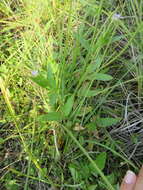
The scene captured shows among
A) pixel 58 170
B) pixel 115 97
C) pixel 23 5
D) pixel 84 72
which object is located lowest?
pixel 58 170

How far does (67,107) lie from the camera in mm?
907

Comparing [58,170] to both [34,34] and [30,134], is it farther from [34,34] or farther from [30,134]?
[34,34]

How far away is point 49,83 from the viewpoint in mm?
918

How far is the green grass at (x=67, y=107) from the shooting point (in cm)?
92

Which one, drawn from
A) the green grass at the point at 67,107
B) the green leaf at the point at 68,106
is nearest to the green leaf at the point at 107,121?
the green grass at the point at 67,107

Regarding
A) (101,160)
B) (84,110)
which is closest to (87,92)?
(84,110)

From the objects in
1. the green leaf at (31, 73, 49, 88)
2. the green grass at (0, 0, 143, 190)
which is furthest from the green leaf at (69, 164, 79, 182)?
the green leaf at (31, 73, 49, 88)

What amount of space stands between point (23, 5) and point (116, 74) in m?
0.43

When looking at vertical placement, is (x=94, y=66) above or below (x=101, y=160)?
above

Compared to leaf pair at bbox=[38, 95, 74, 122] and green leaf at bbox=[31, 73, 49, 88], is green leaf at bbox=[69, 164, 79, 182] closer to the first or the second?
leaf pair at bbox=[38, 95, 74, 122]

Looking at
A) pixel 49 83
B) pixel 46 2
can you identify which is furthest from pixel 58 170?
pixel 46 2

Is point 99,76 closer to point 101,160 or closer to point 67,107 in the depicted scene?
point 67,107

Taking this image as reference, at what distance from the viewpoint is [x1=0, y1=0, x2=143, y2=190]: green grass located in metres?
0.92

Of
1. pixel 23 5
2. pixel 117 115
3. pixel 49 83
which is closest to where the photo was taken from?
pixel 49 83
